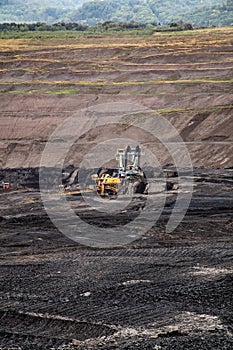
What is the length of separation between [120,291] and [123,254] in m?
3.55

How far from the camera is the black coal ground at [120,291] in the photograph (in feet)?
35.0

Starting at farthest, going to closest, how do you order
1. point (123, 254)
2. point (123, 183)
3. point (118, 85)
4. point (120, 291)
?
1. point (118, 85)
2. point (123, 183)
3. point (123, 254)
4. point (120, 291)

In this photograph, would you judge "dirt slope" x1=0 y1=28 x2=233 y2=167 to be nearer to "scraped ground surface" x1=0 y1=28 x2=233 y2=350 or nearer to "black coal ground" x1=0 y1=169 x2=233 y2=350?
"scraped ground surface" x1=0 y1=28 x2=233 y2=350

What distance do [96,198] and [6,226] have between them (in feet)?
19.1

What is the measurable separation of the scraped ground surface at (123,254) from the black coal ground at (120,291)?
0.02 m

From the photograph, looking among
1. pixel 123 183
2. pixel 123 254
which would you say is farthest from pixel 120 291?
pixel 123 183

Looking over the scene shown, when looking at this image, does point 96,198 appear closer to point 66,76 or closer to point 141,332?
point 141,332

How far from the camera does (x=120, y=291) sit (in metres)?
13.0

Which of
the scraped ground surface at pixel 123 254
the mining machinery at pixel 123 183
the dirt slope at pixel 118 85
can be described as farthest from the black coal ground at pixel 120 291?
the dirt slope at pixel 118 85

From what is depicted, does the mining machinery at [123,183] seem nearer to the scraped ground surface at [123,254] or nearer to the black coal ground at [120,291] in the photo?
the scraped ground surface at [123,254]

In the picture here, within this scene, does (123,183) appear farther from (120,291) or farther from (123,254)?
(120,291)

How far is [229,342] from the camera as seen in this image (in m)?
10.1

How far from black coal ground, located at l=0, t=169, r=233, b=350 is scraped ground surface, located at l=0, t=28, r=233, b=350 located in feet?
0.07

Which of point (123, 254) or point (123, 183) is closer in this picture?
point (123, 254)
